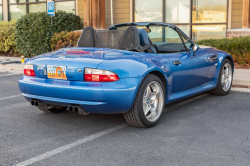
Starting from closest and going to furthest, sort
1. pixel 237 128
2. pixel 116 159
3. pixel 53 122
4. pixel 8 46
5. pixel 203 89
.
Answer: pixel 116 159 → pixel 237 128 → pixel 53 122 → pixel 203 89 → pixel 8 46

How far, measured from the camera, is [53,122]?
4.95 m

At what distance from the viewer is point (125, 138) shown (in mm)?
4176

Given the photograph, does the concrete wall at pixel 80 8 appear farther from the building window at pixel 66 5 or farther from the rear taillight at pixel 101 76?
the rear taillight at pixel 101 76

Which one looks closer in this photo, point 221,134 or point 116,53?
point 221,134

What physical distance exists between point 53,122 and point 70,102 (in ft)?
3.00

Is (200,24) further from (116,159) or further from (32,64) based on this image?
(116,159)

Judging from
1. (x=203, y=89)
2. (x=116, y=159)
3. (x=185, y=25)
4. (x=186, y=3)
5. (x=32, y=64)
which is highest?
(x=186, y=3)

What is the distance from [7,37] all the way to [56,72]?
41.0 ft

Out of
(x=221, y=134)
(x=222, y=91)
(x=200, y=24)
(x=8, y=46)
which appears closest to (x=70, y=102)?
(x=221, y=134)

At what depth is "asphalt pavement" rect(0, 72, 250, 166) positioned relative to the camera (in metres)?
3.50

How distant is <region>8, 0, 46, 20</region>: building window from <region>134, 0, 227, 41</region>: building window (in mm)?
5880

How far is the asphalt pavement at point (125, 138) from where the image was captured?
350 cm

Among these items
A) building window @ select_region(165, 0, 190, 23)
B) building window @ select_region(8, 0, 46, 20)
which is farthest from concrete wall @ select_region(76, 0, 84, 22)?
building window @ select_region(165, 0, 190, 23)

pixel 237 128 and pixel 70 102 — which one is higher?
pixel 70 102
